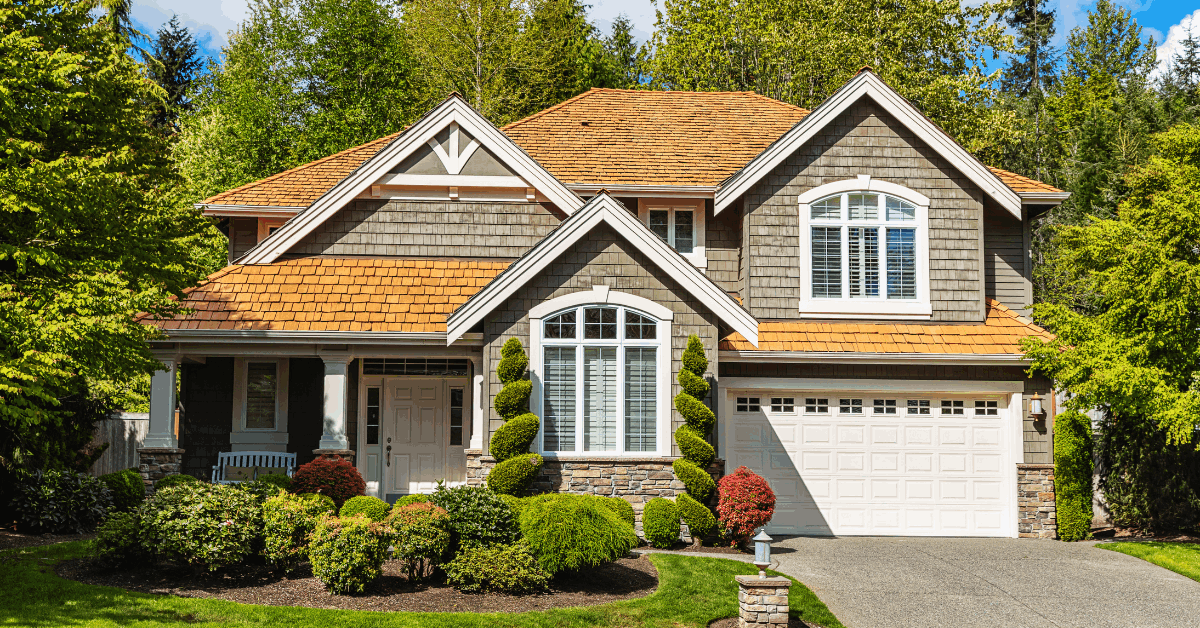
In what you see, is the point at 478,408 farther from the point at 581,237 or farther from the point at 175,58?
the point at 175,58

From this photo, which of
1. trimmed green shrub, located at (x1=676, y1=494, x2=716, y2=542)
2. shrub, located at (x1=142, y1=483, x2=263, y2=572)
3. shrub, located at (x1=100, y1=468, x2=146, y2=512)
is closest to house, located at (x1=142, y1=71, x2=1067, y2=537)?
shrub, located at (x1=100, y1=468, x2=146, y2=512)

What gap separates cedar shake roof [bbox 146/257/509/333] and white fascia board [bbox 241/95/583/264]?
434 mm

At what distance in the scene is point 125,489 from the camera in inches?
535

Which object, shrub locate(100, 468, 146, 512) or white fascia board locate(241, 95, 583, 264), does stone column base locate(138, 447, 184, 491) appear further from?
white fascia board locate(241, 95, 583, 264)

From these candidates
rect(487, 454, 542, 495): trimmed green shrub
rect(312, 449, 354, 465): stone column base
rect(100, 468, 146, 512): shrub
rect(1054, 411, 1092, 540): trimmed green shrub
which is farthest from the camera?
rect(1054, 411, 1092, 540): trimmed green shrub

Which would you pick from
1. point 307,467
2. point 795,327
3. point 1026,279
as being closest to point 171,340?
point 307,467

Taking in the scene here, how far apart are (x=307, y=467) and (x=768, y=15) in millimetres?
25167

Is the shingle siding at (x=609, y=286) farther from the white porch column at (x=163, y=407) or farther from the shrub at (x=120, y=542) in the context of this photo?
the shrub at (x=120, y=542)

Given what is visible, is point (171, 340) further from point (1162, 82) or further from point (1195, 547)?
point (1162, 82)

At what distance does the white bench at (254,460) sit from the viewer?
1543 cm

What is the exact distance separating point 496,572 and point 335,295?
6.99 meters

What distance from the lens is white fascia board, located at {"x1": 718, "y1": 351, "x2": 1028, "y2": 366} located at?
48.5ft

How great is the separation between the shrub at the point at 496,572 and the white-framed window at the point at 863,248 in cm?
780

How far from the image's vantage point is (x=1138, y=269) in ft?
44.2
